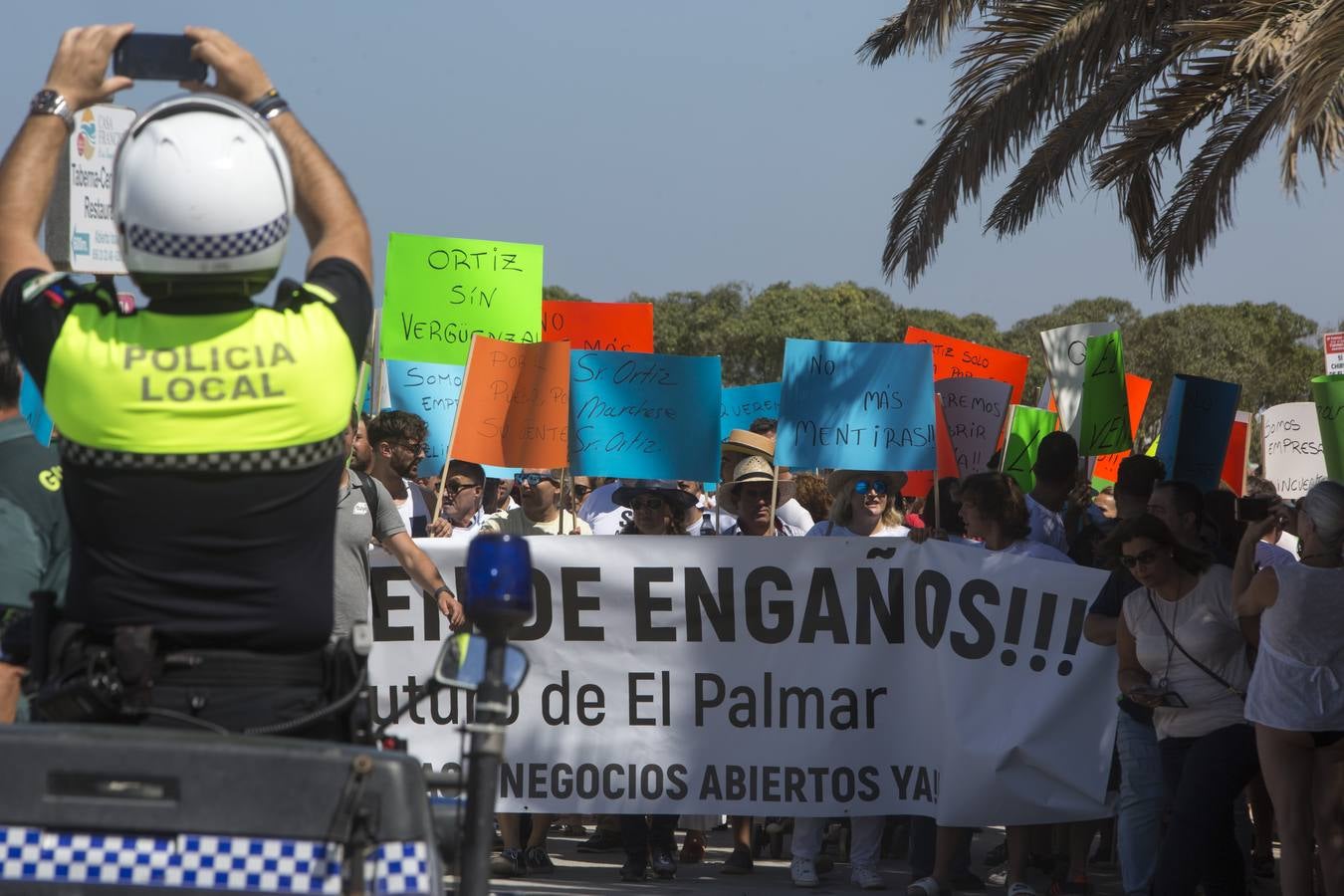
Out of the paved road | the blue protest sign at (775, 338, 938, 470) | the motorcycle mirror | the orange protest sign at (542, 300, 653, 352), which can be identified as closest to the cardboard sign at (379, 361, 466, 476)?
the orange protest sign at (542, 300, 653, 352)

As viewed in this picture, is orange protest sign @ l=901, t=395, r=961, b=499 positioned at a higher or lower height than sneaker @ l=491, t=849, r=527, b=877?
higher

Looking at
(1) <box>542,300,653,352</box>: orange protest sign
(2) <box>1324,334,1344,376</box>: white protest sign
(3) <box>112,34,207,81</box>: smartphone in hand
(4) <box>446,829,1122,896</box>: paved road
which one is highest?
(2) <box>1324,334,1344,376</box>: white protest sign

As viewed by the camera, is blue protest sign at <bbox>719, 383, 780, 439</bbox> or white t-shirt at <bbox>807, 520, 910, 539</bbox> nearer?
white t-shirt at <bbox>807, 520, 910, 539</bbox>

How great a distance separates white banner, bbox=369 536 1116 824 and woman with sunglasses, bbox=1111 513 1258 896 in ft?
2.65

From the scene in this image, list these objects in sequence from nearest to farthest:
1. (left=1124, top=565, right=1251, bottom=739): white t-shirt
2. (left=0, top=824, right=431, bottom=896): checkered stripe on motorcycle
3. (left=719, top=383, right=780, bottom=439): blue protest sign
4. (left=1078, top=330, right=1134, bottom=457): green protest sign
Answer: (left=0, top=824, right=431, bottom=896): checkered stripe on motorcycle → (left=1124, top=565, right=1251, bottom=739): white t-shirt → (left=1078, top=330, right=1134, bottom=457): green protest sign → (left=719, top=383, right=780, bottom=439): blue protest sign

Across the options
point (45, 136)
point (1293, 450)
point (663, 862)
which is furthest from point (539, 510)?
point (45, 136)

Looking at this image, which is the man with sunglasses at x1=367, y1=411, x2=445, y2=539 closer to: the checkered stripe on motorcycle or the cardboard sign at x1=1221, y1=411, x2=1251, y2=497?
the cardboard sign at x1=1221, y1=411, x2=1251, y2=497

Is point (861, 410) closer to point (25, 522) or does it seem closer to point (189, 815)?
point (25, 522)

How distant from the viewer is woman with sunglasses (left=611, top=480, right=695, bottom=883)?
30.0 ft

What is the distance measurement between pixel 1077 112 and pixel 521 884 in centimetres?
717

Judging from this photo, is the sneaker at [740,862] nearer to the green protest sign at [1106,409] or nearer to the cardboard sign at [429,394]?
the green protest sign at [1106,409]

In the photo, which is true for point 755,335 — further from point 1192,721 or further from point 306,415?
point 306,415

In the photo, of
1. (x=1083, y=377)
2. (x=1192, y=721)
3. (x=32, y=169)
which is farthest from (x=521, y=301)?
(x=32, y=169)

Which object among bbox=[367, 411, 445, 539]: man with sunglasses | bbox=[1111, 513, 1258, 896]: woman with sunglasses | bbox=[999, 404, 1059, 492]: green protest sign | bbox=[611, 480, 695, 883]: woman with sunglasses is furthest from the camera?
bbox=[999, 404, 1059, 492]: green protest sign
